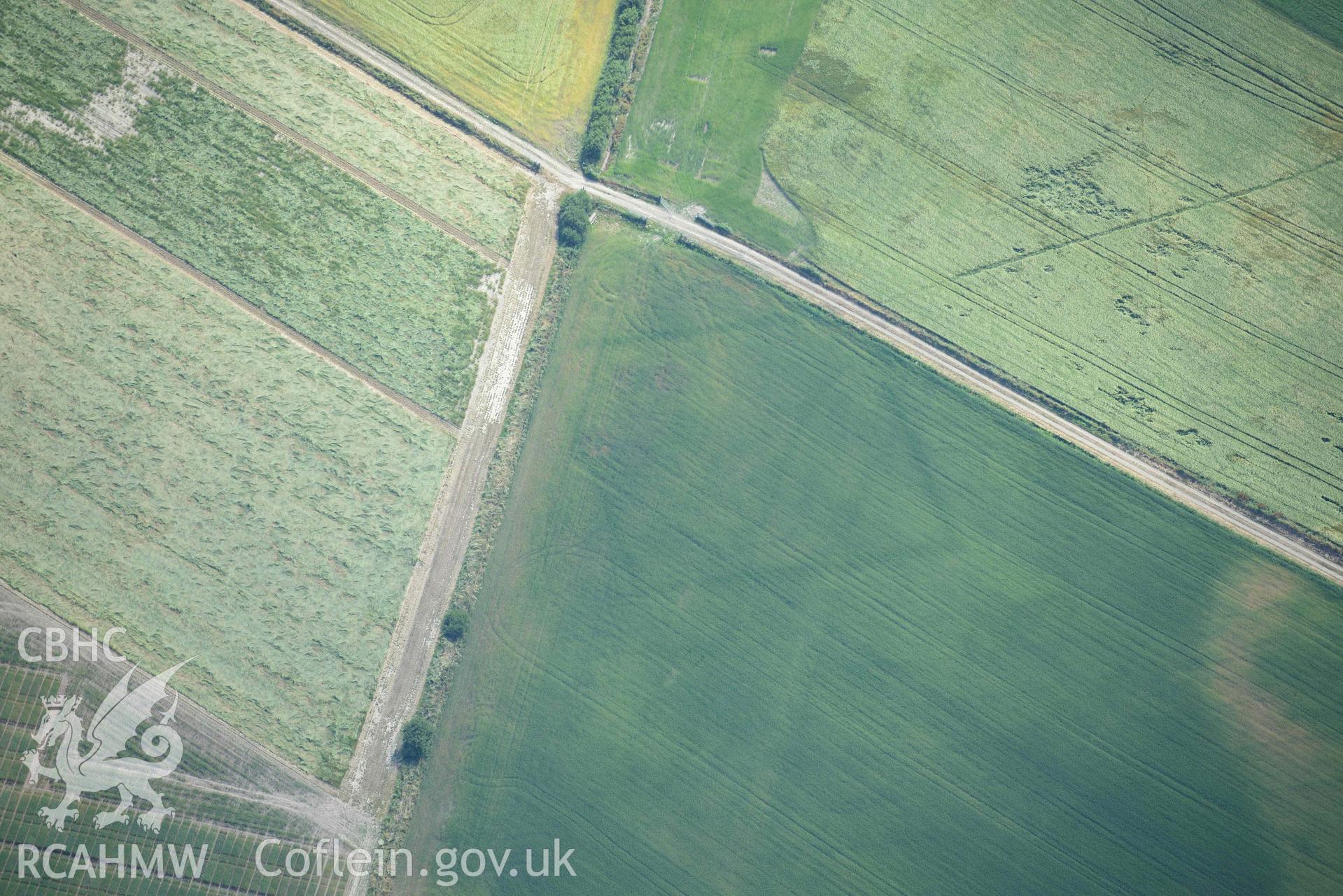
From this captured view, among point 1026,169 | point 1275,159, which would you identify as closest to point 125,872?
point 1026,169

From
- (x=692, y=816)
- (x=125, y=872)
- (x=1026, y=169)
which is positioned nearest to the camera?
(x=125, y=872)

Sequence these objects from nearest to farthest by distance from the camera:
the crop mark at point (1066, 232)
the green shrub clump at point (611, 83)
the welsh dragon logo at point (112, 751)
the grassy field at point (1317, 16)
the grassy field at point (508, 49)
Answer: the welsh dragon logo at point (112, 751)
the crop mark at point (1066, 232)
the grassy field at point (1317, 16)
the green shrub clump at point (611, 83)
the grassy field at point (508, 49)

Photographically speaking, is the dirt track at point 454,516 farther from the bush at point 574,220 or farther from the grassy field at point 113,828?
the grassy field at point 113,828

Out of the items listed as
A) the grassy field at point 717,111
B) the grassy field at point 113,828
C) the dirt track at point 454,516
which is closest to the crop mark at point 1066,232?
the grassy field at point 717,111

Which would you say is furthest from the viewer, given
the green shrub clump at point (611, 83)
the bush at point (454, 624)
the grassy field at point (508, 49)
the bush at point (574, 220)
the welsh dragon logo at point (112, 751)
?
the grassy field at point (508, 49)

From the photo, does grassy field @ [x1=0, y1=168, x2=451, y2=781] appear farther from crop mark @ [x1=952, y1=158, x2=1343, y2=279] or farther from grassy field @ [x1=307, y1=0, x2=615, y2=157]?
crop mark @ [x1=952, y1=158, x2=1343, y2=279]

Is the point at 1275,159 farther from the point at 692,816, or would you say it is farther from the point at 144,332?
the point at 144,332

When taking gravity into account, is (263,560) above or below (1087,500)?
below

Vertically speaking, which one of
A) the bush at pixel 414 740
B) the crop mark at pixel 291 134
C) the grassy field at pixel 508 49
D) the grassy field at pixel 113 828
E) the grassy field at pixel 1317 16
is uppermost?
the grassy field at pixel 1317 16
